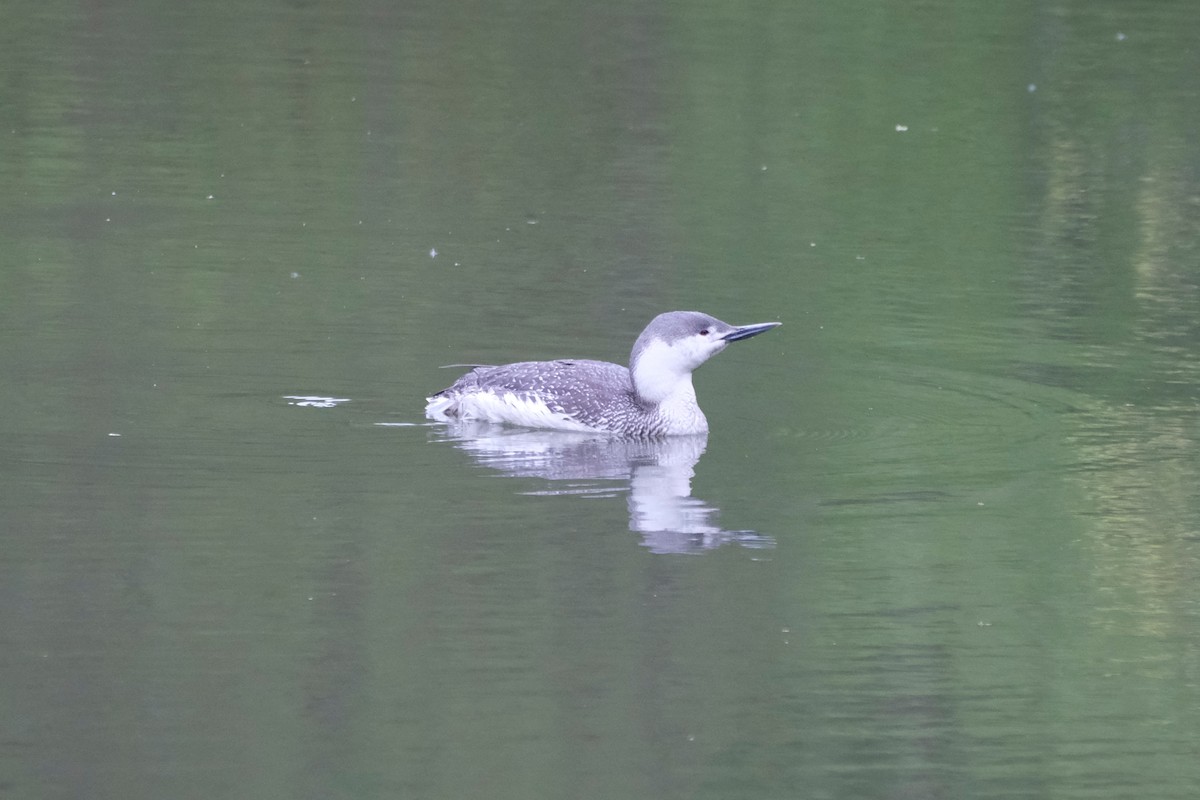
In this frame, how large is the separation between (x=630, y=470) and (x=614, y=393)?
2.45 ft

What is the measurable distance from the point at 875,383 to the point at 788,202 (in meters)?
5.34

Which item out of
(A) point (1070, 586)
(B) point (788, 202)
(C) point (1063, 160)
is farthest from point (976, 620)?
(C) point (1063, 160)

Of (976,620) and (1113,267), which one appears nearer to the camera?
(976,620)

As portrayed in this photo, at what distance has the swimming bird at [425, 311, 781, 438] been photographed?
1076 centimetres

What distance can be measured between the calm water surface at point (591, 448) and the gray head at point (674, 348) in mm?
337

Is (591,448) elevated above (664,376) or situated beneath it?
situated beneath

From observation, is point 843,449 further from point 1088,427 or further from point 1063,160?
point 1063,160

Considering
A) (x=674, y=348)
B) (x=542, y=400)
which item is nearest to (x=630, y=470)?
(x=542, y=400)

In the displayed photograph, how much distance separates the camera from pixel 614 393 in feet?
35.8

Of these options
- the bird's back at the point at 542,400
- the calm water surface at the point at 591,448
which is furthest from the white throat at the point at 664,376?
the calm water surface at the point at 591,448

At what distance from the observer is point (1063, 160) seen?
18.7 meters

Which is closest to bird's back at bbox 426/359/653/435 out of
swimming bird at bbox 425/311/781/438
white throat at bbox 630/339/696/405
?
swimming bird at bbox 425/311/781/438

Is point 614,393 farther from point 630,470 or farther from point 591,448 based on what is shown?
point 630,470

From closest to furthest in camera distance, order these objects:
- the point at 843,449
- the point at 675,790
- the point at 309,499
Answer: the point at 675,790
the point at 309,499
the point at 843,449
